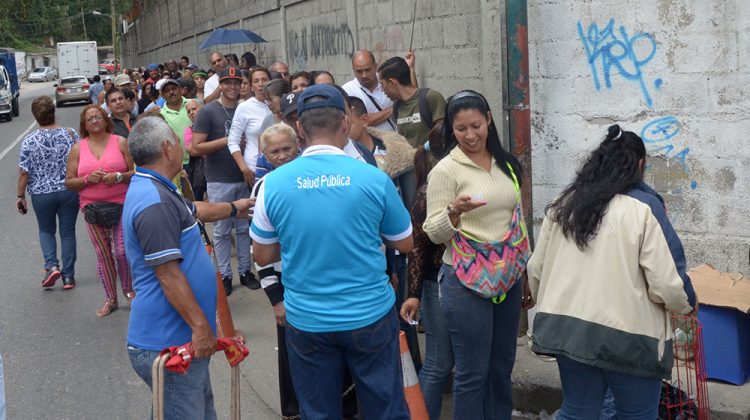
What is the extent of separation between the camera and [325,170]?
11.1ft

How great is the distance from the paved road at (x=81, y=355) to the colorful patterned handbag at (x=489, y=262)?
6.19 feet

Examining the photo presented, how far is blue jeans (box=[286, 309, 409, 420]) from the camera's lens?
11.6 ft

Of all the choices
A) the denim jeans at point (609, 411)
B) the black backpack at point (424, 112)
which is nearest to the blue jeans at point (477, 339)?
the denim jeans at point (609, 411)

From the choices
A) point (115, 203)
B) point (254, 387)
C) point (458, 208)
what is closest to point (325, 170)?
point (458, 208)

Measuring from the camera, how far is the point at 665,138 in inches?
223

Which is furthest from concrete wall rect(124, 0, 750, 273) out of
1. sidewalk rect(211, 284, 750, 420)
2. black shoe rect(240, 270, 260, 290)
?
black shoe rect(240, 270, 260, 290)

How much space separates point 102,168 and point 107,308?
48.0 inches

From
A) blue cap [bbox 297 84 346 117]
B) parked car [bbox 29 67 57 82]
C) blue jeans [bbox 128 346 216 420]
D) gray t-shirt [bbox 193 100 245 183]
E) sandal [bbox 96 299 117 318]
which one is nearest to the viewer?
blue cap [bbox 297 84 346 117]

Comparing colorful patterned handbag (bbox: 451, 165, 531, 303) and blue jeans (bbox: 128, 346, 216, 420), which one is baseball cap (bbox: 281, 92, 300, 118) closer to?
colorful patterned handbag (bbox: 451, 165, 531, 303)

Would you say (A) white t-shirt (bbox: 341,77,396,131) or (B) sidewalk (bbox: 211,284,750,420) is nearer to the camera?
(B) sidewalk (bbox: 211,284,750,420)

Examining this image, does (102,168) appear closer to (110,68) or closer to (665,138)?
(665,138)

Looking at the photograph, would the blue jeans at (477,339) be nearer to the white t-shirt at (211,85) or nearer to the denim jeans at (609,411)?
the denim jeans at (609,411)

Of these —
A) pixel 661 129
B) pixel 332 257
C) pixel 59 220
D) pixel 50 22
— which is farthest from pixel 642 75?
pixel 50 22

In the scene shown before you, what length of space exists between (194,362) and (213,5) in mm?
20258
